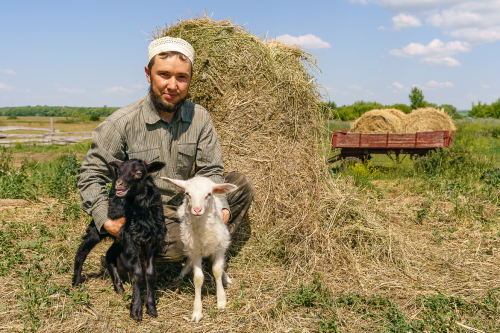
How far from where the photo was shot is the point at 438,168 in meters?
8.07

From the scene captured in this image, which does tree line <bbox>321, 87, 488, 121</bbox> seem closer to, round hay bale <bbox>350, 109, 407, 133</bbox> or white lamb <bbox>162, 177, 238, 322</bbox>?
round hay bale <bbox>350, 109, 407, 133</bbox>

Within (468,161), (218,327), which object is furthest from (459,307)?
(468,161)

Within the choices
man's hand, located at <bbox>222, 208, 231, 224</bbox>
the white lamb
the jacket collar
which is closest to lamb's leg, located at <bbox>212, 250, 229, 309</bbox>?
the white lamb

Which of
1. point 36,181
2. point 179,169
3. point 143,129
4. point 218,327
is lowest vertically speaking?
point 218,327

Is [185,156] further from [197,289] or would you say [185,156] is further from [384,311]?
[384,311]

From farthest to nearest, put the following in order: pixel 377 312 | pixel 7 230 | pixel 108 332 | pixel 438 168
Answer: pixel 438 168, pixel 7 230, pixel 377 312, pixel 108 332

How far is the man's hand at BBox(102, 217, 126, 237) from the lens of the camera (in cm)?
315

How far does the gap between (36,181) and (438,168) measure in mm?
8677

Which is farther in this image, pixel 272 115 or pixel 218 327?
pixel 272 115

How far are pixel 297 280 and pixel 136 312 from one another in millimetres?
1658

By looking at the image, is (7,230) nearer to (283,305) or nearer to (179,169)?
(179,169)

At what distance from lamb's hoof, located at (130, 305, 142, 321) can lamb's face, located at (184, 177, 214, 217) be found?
3.25 feet

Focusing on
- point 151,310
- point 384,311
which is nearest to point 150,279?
point 151,310

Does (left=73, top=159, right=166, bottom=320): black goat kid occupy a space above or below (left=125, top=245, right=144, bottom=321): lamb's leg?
above
